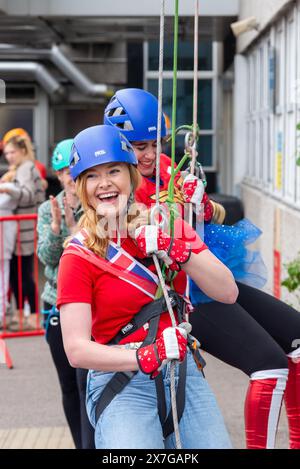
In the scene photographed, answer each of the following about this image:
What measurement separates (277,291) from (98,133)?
6.96 metres

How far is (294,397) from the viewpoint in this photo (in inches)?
173

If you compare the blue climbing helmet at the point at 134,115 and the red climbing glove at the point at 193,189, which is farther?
the blue climbing helmet at the point at 134,115

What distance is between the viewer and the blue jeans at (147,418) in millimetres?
3148

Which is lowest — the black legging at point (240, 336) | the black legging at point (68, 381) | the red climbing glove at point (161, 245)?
the black legging at point (68, 381)

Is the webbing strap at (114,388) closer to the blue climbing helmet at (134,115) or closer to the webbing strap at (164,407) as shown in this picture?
the webbing strap at (164,407)

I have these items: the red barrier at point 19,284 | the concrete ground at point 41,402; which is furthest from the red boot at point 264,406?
the red barrier at point 19,284

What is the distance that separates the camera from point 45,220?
6.09 metres

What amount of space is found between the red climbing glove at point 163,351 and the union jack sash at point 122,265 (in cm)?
25

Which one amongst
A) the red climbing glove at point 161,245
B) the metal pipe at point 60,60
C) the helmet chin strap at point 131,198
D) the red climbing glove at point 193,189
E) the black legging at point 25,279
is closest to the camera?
the red climbing glove at point 161,245

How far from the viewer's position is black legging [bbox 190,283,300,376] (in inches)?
161

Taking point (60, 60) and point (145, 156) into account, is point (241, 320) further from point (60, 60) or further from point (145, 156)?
point (60, 60)

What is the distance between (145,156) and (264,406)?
1.13 m
